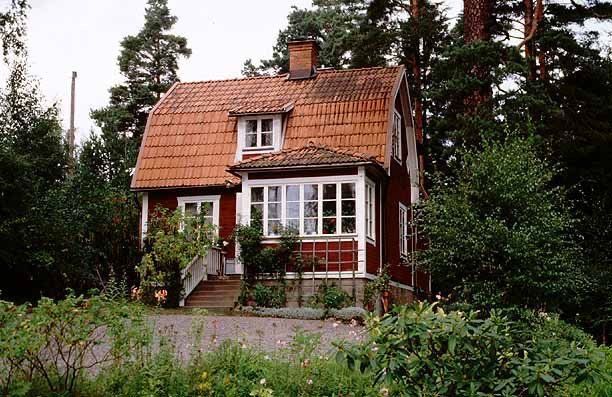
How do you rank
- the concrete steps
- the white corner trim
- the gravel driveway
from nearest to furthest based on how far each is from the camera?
the gravel driveway < the concrete steps < the white corner trim

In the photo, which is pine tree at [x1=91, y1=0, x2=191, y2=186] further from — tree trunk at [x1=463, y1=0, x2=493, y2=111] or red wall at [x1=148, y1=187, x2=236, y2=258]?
tree trunk at [x1=463, y1=0, x2=493, y2=111]

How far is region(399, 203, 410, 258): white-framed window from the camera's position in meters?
25.6

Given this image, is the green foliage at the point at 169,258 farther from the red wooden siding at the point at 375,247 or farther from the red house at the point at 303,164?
the red wooden siding at the point at 375,247

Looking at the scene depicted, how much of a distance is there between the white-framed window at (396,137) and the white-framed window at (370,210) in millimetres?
2396

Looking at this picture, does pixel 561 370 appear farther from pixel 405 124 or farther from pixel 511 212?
pixel 405 124

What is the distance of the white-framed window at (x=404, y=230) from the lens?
25641 mm

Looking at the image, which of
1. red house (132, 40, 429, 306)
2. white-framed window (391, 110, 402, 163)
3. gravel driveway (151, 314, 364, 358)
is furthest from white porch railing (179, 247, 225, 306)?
white-framed window (391, 110, 402, 163)

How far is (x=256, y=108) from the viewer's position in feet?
78.8

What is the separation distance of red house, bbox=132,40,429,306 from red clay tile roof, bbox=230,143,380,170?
0.03m

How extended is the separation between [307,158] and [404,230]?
19.8 feet

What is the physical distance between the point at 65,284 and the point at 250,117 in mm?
6750

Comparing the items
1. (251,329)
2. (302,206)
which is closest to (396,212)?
(302,206)

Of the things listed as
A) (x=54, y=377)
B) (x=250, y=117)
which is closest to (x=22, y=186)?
(x=250, y=117)

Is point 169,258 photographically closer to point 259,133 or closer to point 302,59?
point 259,133
